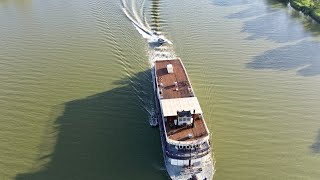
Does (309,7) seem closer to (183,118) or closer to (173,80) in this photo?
(173,80)

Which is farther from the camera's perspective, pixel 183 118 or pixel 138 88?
pixel 138 88

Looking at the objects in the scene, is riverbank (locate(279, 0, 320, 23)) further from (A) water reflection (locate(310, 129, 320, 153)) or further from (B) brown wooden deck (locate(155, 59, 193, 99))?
(A) water reflection (locate(310, 129, 320, 153))

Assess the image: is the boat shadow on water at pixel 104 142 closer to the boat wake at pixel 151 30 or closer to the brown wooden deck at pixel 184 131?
the brown wooden deck at pixel 184 131

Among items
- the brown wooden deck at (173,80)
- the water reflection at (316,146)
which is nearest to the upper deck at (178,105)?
the brown wooden deck at (173,80)

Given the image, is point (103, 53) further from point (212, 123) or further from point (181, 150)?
point (181, 150)

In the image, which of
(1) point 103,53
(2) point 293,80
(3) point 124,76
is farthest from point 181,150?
(1) point 103,53

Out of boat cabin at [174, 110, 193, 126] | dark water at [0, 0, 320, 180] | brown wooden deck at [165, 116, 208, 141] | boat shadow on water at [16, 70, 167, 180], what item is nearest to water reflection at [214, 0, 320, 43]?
dark water at [0, 0, 320, 180]

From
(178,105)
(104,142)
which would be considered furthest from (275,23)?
(104,142)
